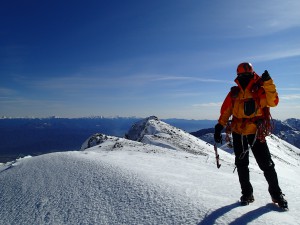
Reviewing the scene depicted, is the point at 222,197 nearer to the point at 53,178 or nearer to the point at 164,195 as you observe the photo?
the point at 164,195

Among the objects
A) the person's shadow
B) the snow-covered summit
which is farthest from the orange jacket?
the snow-covered summit

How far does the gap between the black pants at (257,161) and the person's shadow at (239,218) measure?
40 centimetres

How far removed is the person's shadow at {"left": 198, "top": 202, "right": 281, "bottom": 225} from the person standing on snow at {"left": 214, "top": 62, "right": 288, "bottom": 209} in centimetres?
25

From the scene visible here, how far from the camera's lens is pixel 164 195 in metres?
5.75

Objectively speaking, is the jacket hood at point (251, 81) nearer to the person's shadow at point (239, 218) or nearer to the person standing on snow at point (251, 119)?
the person standing on snow at point (251, 119)

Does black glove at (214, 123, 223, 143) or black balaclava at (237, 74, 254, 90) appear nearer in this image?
black balaclava at (237, 74, 254, 90)

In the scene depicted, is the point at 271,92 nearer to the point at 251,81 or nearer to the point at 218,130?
the point at 251,81

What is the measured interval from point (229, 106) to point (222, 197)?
2.08m

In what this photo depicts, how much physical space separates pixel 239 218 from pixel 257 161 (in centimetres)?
160

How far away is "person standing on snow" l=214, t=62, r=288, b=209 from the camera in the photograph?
18.3 ft

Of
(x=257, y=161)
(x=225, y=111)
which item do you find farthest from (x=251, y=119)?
(x=257, y=161)

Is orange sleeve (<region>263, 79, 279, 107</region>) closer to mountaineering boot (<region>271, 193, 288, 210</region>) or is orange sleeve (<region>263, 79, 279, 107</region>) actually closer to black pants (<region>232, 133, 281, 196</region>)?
black pants (<region>232, 133, 281, 196</region>)

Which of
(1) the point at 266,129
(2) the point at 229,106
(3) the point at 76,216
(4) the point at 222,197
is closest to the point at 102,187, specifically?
(3) the point at 76,216

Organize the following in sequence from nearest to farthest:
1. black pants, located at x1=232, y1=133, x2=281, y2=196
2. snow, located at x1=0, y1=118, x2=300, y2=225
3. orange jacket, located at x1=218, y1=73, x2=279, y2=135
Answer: snow, located at x1=0, y1=118, x2=300, y2=225, orange jacket, located at x1=218, y1=73, x2=279, y2=135, black pants, located at x1=232, y1=133, x2=281, y2=196
